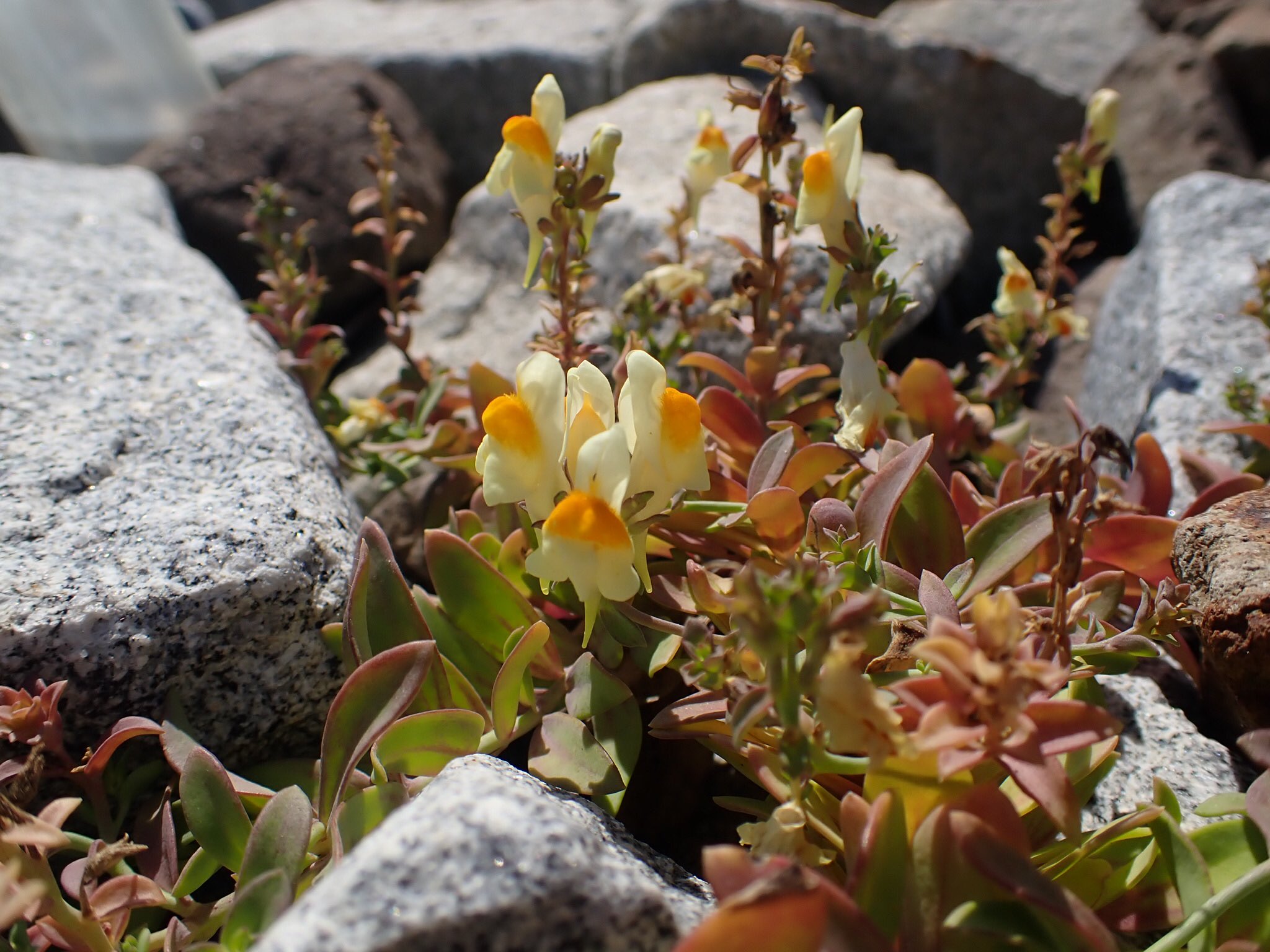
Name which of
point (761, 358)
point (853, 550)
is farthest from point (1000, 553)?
point (761, 358)

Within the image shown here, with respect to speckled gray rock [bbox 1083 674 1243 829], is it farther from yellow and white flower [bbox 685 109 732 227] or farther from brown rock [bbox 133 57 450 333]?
brown rock [bbox 133 57 450 333]

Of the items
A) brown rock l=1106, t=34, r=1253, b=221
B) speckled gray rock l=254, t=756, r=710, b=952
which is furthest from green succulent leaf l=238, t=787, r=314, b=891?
brown rock l=1106, t=34, r=1253, b=221

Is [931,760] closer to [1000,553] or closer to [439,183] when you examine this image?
[1000,553]

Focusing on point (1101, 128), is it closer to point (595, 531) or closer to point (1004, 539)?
point (1004, 539)

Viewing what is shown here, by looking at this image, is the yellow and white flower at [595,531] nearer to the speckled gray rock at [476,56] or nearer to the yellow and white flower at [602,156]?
the yellow and white flower at [602,156]

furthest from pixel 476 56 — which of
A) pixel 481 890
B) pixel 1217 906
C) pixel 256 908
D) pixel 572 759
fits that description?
pixel 1217 906

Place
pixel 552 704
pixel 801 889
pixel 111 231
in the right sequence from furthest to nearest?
Result: pixel 111 231
pixel 552 704
pixel 801 889
